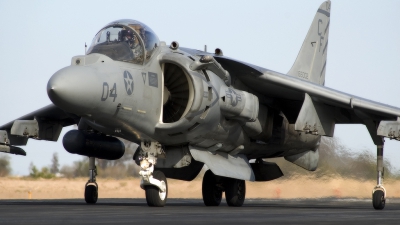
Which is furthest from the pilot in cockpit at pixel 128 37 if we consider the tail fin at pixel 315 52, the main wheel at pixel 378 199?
the tail fin at pixel 315 52

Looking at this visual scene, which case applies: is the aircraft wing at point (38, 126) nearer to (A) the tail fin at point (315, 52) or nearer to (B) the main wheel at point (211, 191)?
(B) the main wheel at point (211, 191)

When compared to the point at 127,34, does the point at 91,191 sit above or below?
below

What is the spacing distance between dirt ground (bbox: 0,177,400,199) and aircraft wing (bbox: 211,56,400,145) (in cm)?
401

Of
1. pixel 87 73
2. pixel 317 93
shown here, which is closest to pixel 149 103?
pixel 87 73

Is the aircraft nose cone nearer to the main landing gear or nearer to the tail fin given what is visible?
the main landing gear

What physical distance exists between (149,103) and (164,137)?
0.74 metres

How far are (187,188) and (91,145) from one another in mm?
6184

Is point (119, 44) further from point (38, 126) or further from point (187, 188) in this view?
point (187, 188)

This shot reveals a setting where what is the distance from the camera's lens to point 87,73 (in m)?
10.6

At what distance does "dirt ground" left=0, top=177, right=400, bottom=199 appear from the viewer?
1797cm

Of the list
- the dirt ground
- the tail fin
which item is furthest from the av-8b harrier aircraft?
the dirt ground

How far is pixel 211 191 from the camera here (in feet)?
46.7

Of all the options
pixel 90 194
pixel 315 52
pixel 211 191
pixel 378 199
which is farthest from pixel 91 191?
pixel 315 52

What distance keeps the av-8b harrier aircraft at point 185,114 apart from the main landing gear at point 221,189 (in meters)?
0.02
